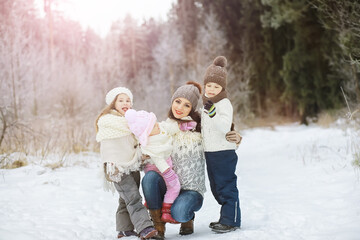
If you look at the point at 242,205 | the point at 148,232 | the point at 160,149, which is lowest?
the point at 242,205

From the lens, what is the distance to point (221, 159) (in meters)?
3.19

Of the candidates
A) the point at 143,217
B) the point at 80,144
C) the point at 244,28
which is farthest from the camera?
the point at 244,28

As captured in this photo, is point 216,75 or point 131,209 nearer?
point 131,209

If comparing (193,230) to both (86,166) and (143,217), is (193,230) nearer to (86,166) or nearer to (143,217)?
(143,217)

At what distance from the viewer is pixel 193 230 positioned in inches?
129

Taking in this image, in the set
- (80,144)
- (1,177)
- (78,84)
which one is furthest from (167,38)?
(1,177)

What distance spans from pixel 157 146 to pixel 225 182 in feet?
2.61

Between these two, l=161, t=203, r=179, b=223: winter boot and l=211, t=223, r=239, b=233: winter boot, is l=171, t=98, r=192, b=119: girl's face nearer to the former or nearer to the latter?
l=161, t=203, r=179, b=223: winter boot

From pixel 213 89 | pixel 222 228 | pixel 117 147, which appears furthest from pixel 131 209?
pixel 213 89

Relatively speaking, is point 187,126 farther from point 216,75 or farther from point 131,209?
point 131,209

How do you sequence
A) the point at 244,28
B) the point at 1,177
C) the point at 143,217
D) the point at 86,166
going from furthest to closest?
the point at 244,28, the point at 86,166, the point at 1,177, the point at 143,217

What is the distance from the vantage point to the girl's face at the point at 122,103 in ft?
10.5

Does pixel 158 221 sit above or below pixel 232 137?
below

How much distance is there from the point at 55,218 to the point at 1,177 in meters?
1.77
